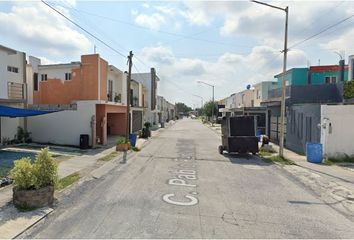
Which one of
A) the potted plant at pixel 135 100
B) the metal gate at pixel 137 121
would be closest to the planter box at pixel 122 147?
the metal gate at pixel 137 121

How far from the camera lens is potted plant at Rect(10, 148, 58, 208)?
23.0 ft

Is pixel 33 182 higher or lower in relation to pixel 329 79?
lower

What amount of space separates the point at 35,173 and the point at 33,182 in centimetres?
24

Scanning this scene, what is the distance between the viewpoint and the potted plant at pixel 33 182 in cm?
700

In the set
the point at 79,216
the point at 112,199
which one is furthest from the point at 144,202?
the point at 79,216

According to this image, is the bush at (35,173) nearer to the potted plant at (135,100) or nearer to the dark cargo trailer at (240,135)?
the dark cargo trailer at (240,135)

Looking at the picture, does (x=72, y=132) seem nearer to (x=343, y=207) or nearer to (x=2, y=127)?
(x=2, y=127)

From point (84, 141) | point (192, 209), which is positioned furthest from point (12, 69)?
point (192, 209)

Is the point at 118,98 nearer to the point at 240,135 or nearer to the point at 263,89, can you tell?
the point at 240,135

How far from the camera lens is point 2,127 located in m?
17.6

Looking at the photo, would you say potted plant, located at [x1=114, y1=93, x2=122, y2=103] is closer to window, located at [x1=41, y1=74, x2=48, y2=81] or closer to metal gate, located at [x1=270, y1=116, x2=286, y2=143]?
window, located at [x1=41, y1=74, x2=48, y2=81]

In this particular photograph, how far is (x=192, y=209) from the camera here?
7203mm

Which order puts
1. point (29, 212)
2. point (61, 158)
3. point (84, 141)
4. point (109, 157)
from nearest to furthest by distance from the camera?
point (29, 212)
point (61, 158)
point (109, 157)
point (84, 141)

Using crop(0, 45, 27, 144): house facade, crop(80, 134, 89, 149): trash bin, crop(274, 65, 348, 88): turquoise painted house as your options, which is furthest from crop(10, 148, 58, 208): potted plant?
crop(274, 65, 348, 88): turquoise painted house
